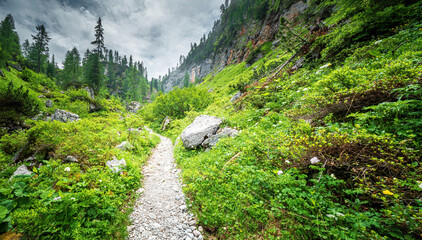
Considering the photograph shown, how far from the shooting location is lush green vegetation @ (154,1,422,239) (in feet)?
6.31

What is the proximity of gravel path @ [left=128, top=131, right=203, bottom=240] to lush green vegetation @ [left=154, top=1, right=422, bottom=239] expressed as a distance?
0.40 meters

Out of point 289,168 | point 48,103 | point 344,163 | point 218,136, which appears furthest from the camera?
point 48,103

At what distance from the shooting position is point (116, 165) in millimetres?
5453

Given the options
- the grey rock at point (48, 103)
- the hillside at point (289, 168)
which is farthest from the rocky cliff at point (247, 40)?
the hillside at point (289, 168)

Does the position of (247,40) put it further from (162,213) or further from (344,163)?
(162,213)

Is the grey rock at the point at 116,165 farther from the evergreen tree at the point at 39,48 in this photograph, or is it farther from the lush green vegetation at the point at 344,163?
the evergreen tree at the point at 39,48

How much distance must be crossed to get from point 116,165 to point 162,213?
3090 millimetres

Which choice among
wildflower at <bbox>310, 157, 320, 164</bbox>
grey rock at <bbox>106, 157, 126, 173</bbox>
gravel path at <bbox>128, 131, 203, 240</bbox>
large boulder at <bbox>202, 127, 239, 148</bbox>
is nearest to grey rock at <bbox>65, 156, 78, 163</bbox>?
grey rock at <bbox>106, 157, 126, 173</bbox>

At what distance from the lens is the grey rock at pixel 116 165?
→ 5161 mm

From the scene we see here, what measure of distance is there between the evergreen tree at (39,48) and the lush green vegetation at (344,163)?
70155mm

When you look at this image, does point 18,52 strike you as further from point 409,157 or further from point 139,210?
point 409,157

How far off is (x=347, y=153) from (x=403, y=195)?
0.87 meters

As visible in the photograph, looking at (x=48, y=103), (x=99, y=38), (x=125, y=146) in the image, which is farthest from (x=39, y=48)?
(x=125, y=146)

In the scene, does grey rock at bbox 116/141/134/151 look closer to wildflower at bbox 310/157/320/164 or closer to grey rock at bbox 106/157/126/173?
grey rock at bbox 106/157/126/173
